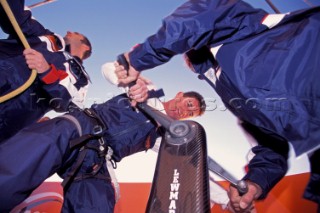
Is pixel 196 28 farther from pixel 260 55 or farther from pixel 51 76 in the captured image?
pixel 51 76

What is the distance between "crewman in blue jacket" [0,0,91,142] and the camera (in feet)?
2.90

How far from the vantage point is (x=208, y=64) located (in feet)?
A: 2.80

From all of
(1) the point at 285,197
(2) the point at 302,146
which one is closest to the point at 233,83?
(2) the point at 302,146

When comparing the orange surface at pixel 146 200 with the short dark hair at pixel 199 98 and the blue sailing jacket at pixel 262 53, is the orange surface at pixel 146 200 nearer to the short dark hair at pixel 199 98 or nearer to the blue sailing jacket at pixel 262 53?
the short dark hair at pixel 199 98

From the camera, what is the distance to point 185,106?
4.29 ft

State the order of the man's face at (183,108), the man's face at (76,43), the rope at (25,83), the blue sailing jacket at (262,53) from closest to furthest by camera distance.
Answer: the blue sailing jacket at (262,53) → the rope at (25,83) → the man's face at (183,108) → the man's face at (76,43)

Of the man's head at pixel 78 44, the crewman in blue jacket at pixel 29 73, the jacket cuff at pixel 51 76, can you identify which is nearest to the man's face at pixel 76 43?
the man's head at pixel 78 44

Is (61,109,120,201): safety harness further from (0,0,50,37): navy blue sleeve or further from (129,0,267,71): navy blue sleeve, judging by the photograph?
(0,0,50,37): navy blue sleeve

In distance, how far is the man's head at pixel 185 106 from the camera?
1.26 meters

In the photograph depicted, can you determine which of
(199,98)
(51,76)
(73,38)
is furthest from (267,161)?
(73,38)

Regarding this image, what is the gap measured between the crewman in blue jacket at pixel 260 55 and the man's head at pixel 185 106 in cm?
54

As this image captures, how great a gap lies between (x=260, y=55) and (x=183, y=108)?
68 centimetres

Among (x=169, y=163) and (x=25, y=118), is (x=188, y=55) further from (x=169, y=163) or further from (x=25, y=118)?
(x=25, y=118)

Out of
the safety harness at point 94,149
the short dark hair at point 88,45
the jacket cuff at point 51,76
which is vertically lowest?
the safety harness at point 94,149
